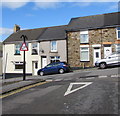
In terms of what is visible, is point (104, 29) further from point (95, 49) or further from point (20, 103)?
point (20, 103)

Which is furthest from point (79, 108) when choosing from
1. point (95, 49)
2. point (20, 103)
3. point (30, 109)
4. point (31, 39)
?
point (31, 39)

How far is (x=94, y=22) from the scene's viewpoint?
75.7ft

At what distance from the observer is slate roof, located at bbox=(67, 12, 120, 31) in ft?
70.7

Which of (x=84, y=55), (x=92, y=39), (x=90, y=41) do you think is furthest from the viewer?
(x=84, y=55)

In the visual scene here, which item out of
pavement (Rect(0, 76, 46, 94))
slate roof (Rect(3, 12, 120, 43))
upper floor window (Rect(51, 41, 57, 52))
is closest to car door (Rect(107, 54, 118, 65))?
slate roof (Rect(3, 12, 120, 43))

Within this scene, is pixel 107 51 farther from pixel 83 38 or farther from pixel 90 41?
pixel 83 38

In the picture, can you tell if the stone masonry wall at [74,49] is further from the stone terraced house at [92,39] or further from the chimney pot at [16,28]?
the chimney pot at [16,28]

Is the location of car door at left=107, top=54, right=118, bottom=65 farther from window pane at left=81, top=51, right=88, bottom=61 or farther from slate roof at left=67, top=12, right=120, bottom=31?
slate roof at left=67, top=12, right=120, bottom=31

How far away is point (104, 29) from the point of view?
21297 mm

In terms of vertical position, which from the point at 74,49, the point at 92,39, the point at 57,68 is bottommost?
the point at 57,68

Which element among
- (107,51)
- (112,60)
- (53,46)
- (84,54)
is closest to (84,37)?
(84,54)

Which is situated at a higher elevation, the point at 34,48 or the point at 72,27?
the point at 72,27

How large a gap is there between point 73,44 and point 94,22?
473 centimetres

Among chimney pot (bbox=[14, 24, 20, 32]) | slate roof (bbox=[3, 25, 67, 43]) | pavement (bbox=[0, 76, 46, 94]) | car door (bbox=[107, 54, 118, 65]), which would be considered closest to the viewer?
pavement (bbox=[0, 76, 46, 94])
